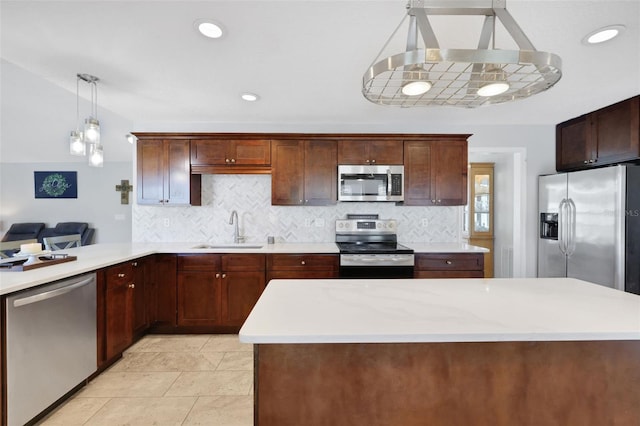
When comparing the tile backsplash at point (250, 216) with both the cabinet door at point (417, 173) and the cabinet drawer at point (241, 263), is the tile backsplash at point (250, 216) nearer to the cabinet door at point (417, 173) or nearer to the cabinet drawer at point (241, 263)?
the cabinet door at point (417, 173)

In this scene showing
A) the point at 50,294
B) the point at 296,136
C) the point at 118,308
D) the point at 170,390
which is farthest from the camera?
the point at 296,136

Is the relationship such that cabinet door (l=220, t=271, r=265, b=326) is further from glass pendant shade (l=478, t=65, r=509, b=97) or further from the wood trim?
glass pendant shade (l=478, t=65, r=509, b=97)

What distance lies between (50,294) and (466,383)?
7.55 ft

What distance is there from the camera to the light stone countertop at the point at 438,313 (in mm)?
961

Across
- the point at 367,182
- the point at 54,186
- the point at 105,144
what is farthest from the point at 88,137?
the point at 54,186

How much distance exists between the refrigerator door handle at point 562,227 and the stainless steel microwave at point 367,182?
1.75m

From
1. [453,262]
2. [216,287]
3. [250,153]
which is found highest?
[250,153]

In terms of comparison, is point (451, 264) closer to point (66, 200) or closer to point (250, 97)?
point (250, 97)

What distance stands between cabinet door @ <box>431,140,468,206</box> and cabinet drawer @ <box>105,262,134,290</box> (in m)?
3.23

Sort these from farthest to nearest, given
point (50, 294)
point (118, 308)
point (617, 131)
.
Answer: point (617, 131), point (118, 308), point (50, 294)

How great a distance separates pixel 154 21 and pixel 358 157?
2.24 metres

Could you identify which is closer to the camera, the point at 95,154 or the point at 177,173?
the point at 95,154

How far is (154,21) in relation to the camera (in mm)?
1739

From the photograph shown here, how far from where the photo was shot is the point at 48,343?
1.79m
